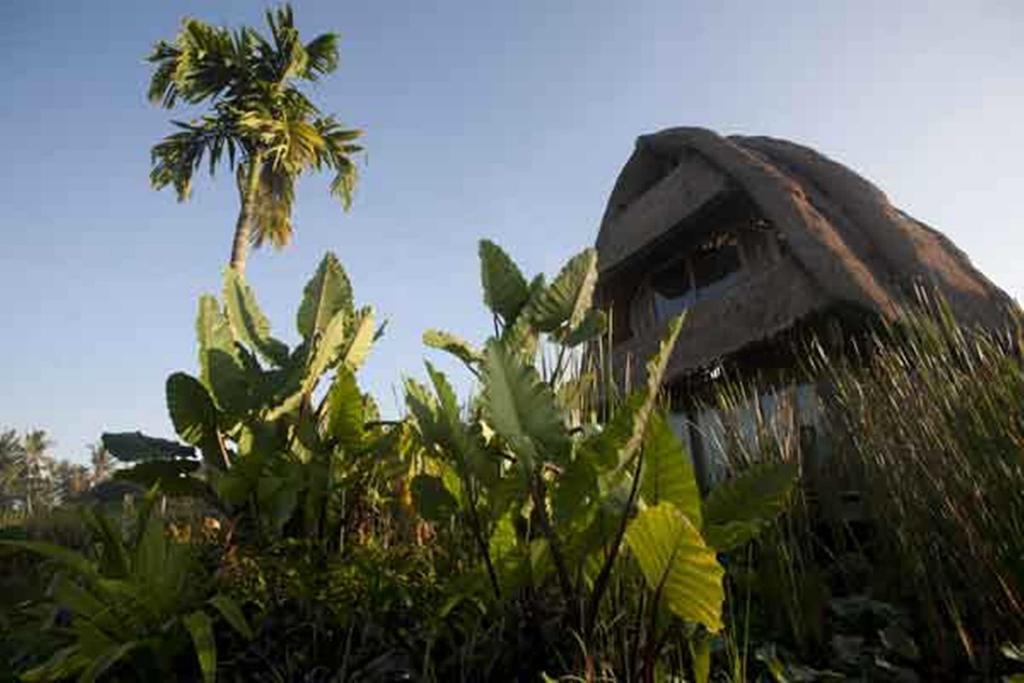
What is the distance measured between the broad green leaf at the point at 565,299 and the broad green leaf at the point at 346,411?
0.75m

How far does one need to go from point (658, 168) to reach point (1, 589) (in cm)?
894

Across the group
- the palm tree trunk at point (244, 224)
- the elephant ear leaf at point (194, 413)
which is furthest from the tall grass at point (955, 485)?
the palm tree trunk at point (244, 224)

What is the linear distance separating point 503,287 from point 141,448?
5.85ft

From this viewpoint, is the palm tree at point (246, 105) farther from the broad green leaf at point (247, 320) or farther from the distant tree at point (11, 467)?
the distant tree at point (11, 467)

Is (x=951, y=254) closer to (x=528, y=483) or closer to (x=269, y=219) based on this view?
(x=528, y=483)

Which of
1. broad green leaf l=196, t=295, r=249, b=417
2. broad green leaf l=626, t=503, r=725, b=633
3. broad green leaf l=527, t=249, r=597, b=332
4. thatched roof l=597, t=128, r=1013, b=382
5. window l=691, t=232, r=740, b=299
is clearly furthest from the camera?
window l=691, t=232, r=740, b=299

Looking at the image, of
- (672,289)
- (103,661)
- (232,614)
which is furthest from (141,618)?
(672,289)

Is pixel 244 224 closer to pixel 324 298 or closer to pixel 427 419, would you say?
pixel 324 298

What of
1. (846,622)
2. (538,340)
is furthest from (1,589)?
(846,622)

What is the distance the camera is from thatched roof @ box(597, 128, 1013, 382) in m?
5.71

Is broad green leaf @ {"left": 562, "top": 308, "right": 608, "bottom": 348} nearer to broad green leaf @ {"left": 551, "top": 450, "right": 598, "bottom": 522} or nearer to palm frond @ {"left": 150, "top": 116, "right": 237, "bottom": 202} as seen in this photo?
broad green leaf @ {"left": 551, "top": 450, "right": 598, "bottom": 522}

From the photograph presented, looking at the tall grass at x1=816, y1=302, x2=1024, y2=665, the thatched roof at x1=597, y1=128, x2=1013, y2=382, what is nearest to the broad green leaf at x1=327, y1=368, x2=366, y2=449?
the tall grass at x1=816, y1=302, x2=1024, y2=665

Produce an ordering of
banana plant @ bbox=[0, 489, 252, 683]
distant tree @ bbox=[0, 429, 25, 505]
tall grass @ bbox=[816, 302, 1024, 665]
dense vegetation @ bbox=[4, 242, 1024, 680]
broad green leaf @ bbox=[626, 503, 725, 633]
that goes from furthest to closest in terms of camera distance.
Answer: distant tree @ bbox=[0, 429, 25, 505]
tall grass @ bbox=[816, 302, 1024, 665]
banana plant @ bbox=[0, 489, 252, 683]
dense vegetation @ bbox=[4, 242, 1024, 680]
broad green leaf @ bbox=[626, 503, 725, 633]

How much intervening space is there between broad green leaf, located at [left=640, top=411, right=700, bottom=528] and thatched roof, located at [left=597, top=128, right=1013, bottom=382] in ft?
12.5
